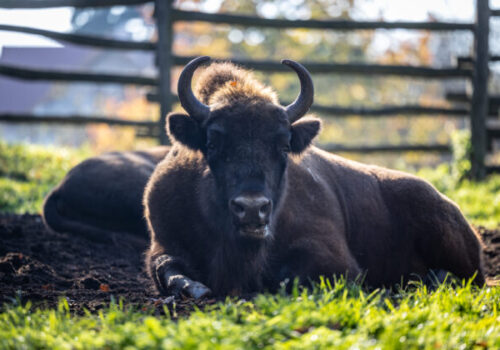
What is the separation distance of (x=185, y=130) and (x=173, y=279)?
1.23 meters

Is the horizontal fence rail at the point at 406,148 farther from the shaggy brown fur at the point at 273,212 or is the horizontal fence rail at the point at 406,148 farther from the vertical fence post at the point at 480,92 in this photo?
the shaggy brown fur at the point at 273,212

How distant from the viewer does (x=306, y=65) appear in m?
10.3

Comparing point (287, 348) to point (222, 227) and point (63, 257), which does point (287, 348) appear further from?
point (63, 257)

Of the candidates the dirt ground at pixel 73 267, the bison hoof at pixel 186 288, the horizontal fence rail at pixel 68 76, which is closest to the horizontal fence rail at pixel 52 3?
the horizontal fence rail at pixel 68 76

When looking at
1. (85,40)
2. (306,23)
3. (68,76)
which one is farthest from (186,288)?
(306,23)

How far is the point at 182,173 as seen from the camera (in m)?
4.93

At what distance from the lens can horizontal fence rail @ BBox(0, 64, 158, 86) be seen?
9766mm

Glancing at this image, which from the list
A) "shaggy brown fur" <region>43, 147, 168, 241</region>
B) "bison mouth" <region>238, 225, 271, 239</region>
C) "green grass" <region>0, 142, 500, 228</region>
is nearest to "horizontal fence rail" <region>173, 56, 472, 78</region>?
"green grass" <region>0, 142, 500, 228</region>

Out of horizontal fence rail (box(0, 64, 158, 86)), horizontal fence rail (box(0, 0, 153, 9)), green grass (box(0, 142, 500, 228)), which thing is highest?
horizontal fence rail (box(0, 0, 153, 9))

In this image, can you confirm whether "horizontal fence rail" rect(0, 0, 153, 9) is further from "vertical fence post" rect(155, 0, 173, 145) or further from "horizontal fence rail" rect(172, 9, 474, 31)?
"horizontal fence rail" rect(172, 9, 474, 31)

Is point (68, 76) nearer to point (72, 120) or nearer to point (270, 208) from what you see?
point (72, 120)

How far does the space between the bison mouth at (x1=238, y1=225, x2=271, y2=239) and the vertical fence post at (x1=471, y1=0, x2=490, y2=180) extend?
27.0 feet

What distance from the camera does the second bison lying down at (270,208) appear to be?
13.8 feet

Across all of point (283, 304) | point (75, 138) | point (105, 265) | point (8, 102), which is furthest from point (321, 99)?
point (8, 102)
